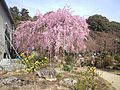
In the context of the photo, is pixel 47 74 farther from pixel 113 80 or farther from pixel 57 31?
pixel 113 80

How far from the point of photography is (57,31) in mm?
14266

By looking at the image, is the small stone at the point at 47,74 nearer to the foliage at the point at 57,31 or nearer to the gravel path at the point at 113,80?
the foliage at the point at 57,31

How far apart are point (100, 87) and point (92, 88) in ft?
5.44

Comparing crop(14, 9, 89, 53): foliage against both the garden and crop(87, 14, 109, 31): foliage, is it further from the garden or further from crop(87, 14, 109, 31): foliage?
crop(87, 14, 109, 31): foliage

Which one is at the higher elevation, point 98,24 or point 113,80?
point 98,24

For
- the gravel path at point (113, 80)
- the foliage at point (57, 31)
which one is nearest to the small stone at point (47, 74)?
the foliage at point (57, 31)

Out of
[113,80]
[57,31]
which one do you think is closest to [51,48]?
[57,31]

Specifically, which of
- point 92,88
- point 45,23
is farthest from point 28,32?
point 92,88

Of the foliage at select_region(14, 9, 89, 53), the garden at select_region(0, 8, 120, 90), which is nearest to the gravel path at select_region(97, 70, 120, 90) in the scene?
the garden at select_region(0, 8, 120, 90)

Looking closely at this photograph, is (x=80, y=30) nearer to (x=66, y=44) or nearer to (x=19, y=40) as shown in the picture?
(x=66, y=44)

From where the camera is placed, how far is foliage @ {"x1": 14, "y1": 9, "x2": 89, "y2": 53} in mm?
14312

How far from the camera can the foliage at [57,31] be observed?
14312 mm

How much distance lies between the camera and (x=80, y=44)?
15.4 meters

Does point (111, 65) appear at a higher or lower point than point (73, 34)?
lower
